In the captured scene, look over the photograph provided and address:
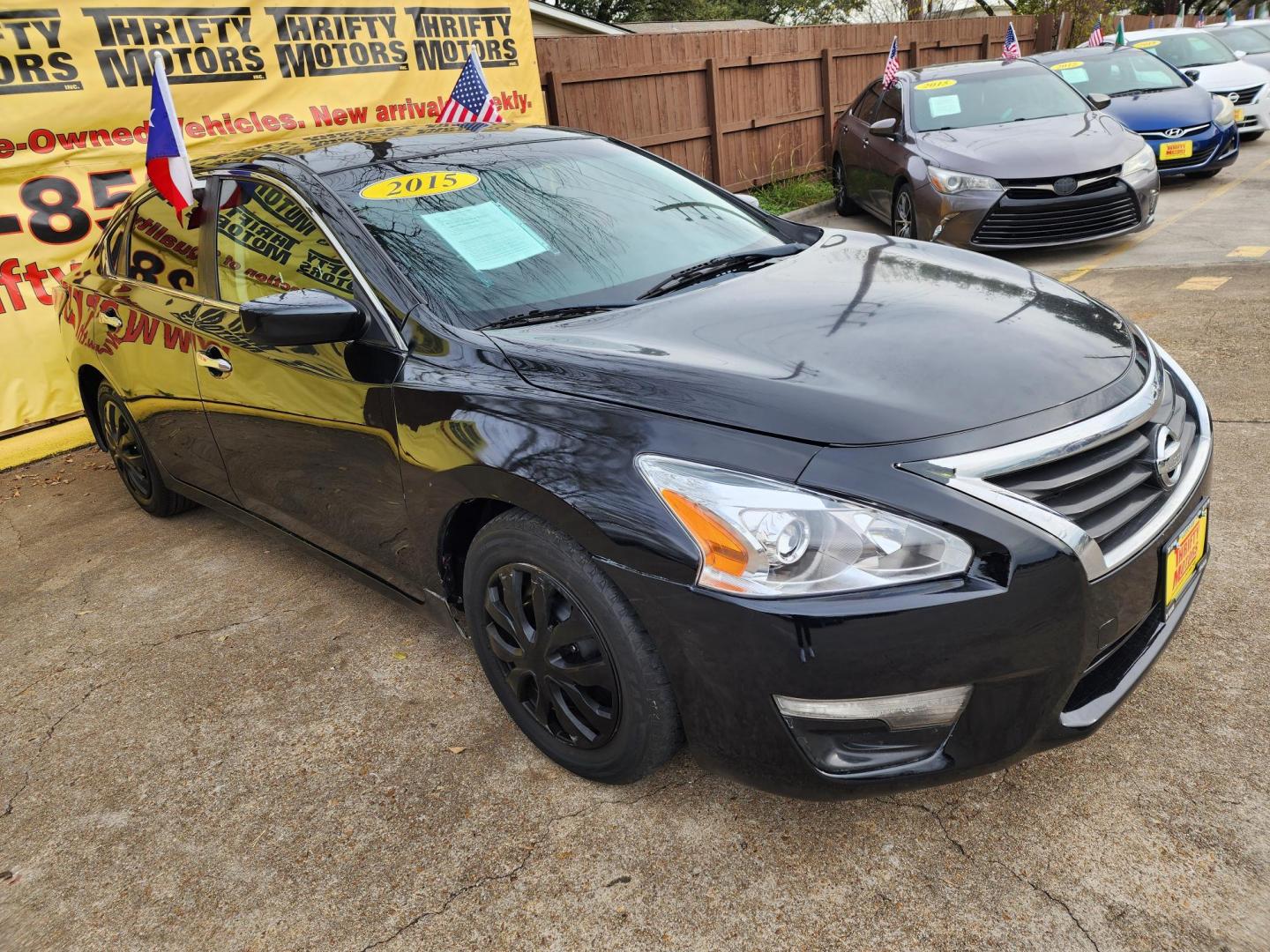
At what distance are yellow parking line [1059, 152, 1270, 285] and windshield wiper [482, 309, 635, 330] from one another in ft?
17.4

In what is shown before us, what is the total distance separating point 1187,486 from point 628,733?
134 cm

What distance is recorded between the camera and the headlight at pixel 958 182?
7191 millimetres

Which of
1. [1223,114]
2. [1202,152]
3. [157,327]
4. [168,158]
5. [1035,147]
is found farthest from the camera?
[1223,114]

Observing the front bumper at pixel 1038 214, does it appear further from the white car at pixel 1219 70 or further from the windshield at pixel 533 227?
the white car at pixel 1219 70

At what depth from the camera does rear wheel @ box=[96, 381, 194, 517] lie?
4246 mm

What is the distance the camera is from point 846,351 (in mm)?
2221

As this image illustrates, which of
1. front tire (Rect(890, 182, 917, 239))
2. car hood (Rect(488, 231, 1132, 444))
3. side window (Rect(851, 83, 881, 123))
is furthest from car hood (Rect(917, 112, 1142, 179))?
car hood (Rect(488, 231, 1132, 444))

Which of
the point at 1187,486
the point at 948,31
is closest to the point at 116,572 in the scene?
the point at 1187,486

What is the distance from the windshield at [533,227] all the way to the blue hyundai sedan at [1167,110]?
813 centimetres

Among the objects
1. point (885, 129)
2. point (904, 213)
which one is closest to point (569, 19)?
point (885, 129)

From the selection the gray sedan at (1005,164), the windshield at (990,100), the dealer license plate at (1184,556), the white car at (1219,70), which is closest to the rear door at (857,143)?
the gray sedan at (1005,164)

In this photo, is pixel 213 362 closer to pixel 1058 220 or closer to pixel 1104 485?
pixel 1104 485

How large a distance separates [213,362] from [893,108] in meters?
7.33

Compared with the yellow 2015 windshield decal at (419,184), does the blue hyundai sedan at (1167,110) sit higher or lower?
lower
